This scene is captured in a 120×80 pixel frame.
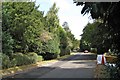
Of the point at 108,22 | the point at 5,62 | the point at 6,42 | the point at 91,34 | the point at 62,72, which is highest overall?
the point at 91,34

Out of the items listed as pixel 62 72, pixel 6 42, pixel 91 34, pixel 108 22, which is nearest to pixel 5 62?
pixel 6 42

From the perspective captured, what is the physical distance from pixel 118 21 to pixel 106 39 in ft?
7.54

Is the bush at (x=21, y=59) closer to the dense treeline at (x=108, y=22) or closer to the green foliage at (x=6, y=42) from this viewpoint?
the green foliage at (x=6, y=42)

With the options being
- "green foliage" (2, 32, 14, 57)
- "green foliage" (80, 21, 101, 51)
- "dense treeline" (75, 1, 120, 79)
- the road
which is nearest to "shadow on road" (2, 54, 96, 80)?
the road

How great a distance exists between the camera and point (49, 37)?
175ft

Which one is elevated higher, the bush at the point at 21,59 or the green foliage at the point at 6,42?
the green foliage at the point at 6,42

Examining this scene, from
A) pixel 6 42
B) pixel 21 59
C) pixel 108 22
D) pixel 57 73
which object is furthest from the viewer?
pixel 21 59

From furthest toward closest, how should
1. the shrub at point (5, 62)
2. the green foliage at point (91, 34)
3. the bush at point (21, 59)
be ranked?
the bush at point (21, 59)
the shrub at point (5, 62)
the green foliage at point (91, 34)

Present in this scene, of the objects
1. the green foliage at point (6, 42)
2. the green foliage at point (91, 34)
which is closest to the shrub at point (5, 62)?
the green foliage at point (6, 42)

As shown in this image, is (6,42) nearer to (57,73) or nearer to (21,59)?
(57,73)

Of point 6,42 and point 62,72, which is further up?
point 6,42

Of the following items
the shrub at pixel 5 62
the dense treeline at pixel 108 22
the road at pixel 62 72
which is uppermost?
the dense treeline at pixel 108 22

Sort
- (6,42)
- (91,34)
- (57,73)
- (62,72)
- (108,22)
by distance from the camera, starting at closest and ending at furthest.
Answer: (108,22)
(57,73)
(62,72)
(6,42)
(91,34)

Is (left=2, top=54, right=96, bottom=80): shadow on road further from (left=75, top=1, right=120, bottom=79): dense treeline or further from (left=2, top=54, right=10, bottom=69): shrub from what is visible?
→ (left=75, top=1, right=120, bottom=79): dense treeline
